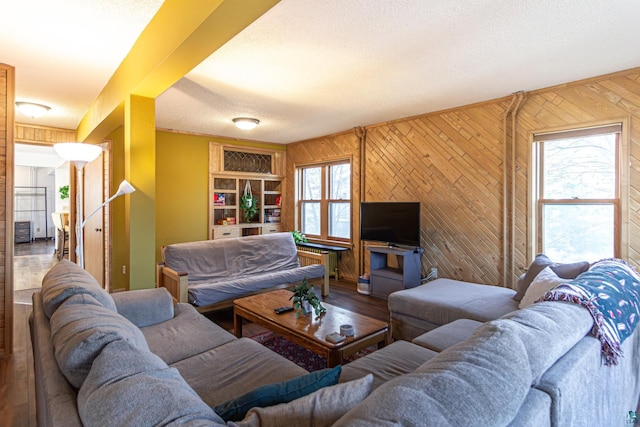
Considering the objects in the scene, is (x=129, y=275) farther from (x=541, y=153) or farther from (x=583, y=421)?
(x=541, y=153)

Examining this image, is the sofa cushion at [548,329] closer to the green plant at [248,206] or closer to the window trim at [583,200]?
the window trim at [583,200]

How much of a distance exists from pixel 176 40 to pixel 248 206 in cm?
420

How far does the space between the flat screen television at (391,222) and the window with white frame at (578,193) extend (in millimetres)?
1354

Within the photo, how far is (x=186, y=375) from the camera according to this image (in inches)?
66.4

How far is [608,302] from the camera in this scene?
1500mm

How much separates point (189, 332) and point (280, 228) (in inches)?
178

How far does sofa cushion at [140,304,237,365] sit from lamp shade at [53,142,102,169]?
1379 mm

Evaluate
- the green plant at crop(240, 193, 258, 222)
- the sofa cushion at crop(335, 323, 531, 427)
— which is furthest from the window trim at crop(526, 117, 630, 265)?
the green plant at crop(240, 193, 258, 222)

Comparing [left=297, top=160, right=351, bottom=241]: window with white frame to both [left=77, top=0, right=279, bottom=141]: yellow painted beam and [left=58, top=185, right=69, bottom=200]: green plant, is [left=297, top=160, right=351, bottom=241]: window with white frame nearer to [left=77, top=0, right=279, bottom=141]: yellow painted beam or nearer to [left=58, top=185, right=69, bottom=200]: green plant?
[left=77, top=0, right=279, bottom=141]: yellow painted beam

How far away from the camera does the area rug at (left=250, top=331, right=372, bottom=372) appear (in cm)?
268

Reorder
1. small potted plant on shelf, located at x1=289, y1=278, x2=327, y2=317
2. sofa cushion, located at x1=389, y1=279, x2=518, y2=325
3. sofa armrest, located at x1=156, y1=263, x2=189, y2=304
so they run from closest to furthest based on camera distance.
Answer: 1. sofa cushion, located at x1=389, y1=279, x2=518, y2=325
2. small potted plant on shelf, located at x1=289, y1=278, x2=327, y2=317
3. sofa armrest, located at x1=156, y1=263, x2=189, y2=304

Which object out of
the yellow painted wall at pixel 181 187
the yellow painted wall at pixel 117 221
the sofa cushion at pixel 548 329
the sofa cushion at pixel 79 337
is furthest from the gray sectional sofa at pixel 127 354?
→ the yellow painted wall at pixel 181 187

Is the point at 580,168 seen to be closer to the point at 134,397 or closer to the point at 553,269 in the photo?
the point at 553,269

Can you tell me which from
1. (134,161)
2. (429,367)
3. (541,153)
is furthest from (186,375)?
(541,153)
